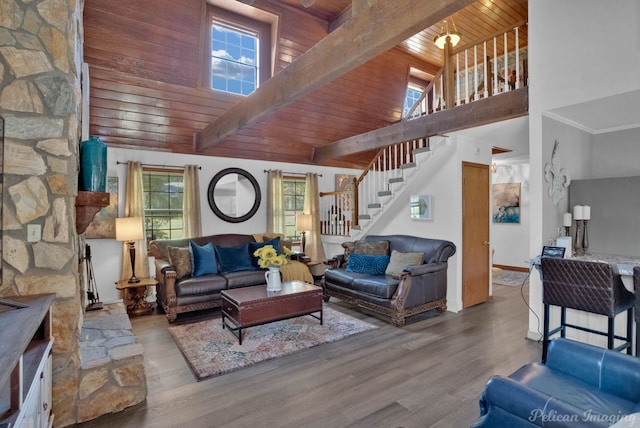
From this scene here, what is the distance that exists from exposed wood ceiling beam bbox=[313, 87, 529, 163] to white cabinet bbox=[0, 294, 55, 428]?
4.32 metres

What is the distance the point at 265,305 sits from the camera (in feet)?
11.5

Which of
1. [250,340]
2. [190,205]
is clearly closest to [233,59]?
[190,205]

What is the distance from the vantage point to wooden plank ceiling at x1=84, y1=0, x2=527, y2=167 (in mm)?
4238

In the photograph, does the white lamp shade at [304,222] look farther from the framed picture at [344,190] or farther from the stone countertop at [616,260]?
the stone countertop at [616,260]

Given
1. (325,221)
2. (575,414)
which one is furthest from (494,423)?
(325,221)

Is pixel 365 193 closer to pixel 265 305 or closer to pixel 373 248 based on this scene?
pixel 373 248

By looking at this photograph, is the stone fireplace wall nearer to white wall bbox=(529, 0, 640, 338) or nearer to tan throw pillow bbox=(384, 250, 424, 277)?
tan throw pillow bbox=(384, 250, 424, 277)

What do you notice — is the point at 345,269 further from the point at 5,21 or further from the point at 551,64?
the point at 5,21

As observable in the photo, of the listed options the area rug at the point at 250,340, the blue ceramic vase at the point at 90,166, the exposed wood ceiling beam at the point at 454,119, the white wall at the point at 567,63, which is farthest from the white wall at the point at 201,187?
the white wall at the point at 567,63

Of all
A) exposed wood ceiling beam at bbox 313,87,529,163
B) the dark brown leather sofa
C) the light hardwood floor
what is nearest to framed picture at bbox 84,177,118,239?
the dark brown leather sofa

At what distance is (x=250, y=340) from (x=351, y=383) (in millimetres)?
1313

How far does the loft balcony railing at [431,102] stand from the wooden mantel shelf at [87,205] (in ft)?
12.9

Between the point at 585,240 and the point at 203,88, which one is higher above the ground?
the point at 203,88

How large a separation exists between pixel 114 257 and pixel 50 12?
11.9ft
